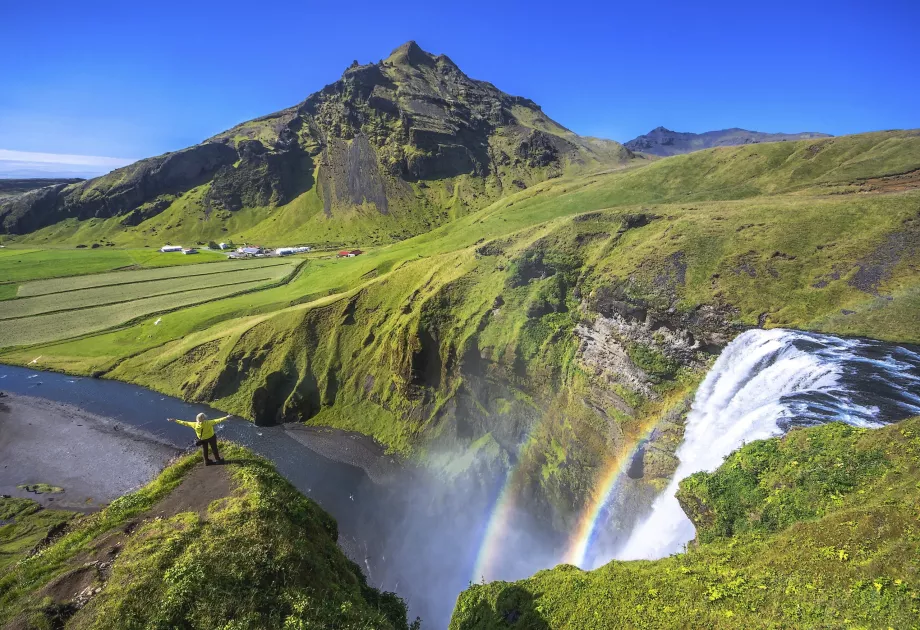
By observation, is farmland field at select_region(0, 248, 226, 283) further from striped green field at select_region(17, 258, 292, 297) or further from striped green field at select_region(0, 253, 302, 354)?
striped green field at select_region(0, 253, 302, 354)

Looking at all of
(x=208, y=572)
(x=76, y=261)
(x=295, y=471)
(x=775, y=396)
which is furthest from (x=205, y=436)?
(x=76, y=261)

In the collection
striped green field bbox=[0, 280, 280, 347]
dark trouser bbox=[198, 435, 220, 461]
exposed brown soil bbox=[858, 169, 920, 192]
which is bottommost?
striped green field bbox=[0, 280, 280, 347]

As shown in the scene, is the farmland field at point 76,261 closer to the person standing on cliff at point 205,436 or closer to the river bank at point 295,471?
the river bank at point 295,471

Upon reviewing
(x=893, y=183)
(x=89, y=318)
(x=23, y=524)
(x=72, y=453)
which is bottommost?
(x=72, y=453)

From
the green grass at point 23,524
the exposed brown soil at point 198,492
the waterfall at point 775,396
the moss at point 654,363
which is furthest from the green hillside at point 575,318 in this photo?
the exposed brown soil at point 198,492

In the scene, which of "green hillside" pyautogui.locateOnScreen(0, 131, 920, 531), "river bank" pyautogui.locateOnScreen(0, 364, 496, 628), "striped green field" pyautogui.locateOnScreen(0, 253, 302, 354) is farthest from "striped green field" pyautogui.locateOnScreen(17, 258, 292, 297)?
"river bank" pyautogui.locateOnScreen(0, 364, 496, 628)

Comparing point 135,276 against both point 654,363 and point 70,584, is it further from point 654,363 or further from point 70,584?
point 654,363
